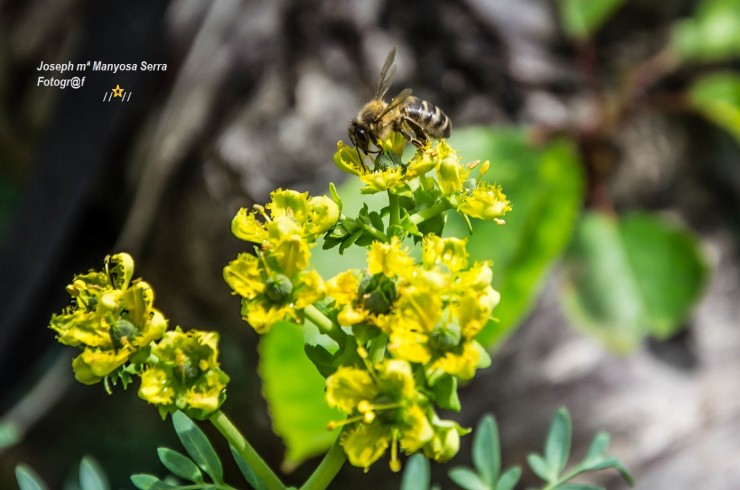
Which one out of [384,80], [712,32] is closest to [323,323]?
[384,80]

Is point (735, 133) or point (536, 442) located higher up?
point (735, 133)

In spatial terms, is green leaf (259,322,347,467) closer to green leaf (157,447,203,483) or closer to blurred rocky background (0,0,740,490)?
blurred rocky background (0,0,740,490)

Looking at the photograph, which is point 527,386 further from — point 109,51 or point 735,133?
point 109,51

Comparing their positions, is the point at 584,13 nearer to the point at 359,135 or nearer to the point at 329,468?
the point at 359,135

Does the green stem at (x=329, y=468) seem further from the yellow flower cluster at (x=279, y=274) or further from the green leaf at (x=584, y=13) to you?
the green leaf at (x=584, y=13)

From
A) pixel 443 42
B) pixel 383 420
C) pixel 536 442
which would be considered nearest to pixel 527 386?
pixel 536 442

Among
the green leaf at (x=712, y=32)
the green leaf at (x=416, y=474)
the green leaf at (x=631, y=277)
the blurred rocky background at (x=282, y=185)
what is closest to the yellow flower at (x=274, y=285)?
the green leaf at (x=416, y=474)
